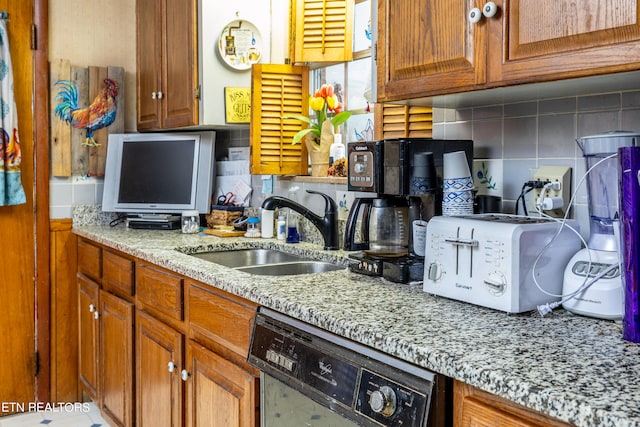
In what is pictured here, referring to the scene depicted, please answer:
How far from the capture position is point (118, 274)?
2678 mm

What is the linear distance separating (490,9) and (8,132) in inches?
98.0

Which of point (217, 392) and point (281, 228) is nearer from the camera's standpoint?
point (217, 392)

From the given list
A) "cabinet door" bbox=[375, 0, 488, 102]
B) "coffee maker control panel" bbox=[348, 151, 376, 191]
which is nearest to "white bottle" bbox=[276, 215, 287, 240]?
"coffee maker control panel" bbox=[348, 151, 376, 191]

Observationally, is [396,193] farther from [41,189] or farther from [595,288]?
[41,189]

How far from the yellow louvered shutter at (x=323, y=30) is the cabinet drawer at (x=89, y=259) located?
129cm

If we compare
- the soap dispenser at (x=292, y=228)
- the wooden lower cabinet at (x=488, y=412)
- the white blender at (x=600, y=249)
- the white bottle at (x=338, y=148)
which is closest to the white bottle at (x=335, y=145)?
the white bottle at (x=338, y=148)

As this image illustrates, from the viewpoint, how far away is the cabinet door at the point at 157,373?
7.11 ft

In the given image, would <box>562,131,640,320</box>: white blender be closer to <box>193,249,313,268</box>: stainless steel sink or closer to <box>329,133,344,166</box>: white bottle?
<box>329,133,344,166</box>: white bottle

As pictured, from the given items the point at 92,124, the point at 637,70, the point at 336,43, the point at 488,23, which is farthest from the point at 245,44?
the point at 637,70

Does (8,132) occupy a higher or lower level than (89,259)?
higher

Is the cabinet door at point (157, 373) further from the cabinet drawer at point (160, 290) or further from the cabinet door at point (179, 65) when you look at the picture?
the cabinet door at point (179, 65)

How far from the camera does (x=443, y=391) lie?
43.6 inches

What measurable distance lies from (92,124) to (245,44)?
3.48 feet

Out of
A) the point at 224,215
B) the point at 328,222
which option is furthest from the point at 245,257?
the point at 224,215
